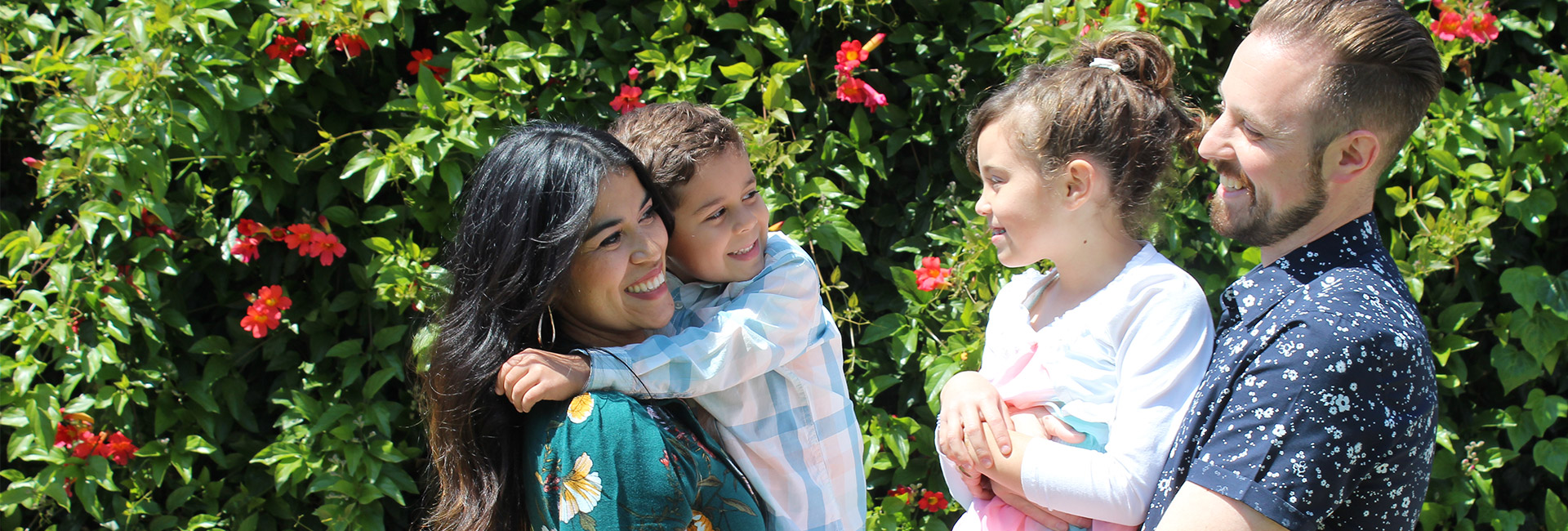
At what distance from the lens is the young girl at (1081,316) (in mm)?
1398

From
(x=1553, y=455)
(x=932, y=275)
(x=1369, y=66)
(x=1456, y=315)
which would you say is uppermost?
(x=1369, y=66)

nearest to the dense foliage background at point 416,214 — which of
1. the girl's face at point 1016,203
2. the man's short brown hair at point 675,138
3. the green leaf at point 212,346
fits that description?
the green leaf at point 212,346

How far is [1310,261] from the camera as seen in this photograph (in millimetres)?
1300

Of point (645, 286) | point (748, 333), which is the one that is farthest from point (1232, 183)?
point (645, 286)

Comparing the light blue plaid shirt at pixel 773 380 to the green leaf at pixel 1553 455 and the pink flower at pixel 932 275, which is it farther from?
the green leaf at pixel 1553 455

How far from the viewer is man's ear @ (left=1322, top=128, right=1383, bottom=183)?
1234 mm

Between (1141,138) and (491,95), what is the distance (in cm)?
172

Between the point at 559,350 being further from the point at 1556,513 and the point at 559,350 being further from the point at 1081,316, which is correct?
the point at 1556,513

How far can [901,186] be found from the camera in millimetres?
2980

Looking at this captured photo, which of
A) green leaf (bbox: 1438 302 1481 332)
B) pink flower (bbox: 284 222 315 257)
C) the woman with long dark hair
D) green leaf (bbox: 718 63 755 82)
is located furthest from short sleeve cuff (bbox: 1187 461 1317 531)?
pink flower (bbox: 284 222 315 257)

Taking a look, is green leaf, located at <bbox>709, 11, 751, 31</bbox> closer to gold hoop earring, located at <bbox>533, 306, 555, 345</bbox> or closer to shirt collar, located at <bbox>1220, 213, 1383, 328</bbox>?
gold hoop earring, located at <bbox>533, 306, 555, 345</bbox>

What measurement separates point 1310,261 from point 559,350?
1089 mm

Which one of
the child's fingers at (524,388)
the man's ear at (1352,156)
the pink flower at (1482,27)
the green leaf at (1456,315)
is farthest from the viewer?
the green leaf at (1456,315)

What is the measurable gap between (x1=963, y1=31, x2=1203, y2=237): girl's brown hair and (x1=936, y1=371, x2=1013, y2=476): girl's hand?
0.37 meters
